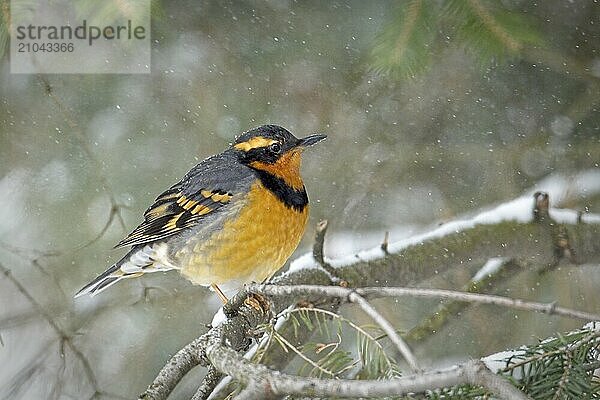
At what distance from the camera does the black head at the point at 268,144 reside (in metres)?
1.34

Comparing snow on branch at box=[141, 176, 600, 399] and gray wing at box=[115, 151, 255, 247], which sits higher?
gray wing at box=[115, 151, 255, 247]

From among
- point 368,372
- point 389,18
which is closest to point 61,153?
point 389,18

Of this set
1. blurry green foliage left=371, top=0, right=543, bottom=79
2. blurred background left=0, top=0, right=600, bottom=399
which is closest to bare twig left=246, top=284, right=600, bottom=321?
blurry green foliage left=371, top=0, right=543, bottom=79

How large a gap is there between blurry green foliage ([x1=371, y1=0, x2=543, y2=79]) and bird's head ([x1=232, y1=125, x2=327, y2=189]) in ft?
1.02

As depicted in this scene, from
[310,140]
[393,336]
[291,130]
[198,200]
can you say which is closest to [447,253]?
[310,140]

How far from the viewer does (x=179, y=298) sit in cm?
196

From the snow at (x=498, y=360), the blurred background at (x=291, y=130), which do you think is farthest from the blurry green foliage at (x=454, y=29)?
the snow at (x=498, y=360)

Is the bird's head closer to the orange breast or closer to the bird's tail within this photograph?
the orange breast

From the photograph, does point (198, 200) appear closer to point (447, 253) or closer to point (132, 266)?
point (132, 266)

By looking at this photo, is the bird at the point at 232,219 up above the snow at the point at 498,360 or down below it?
above

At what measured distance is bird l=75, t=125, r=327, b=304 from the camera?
4.25ft

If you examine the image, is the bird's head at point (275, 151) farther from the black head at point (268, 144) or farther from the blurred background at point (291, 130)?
the blurred background at point (291, 130)

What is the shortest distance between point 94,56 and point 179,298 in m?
0.60

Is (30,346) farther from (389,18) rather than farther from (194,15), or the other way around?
(389,18)
